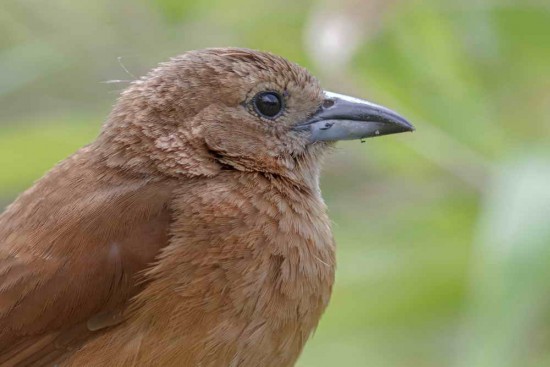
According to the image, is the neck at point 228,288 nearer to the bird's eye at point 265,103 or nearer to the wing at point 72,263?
the wing at point 72,263

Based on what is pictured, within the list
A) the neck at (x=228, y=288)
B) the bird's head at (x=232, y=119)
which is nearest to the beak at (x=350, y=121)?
the bird's head at (x=232, y=119)

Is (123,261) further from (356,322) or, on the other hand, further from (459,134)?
(459,134)

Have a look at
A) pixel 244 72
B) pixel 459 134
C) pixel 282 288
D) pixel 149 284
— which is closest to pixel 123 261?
pixel 149 284

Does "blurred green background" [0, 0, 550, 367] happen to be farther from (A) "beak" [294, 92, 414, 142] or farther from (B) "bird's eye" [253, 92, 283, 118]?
(B) "bird's eye" [253, 92, 283, 118]

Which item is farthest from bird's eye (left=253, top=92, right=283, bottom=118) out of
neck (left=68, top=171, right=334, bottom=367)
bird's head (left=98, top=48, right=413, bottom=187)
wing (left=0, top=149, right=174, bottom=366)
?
wing (left=0, top=149, right=174, bottom=366)

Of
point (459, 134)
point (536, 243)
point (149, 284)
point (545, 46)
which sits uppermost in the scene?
point (545, 46)

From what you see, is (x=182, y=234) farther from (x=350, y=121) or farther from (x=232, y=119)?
(x=350, y=121)
